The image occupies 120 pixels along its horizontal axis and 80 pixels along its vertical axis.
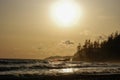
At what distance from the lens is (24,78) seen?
129 ft

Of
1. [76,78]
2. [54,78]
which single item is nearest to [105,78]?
[76,78]

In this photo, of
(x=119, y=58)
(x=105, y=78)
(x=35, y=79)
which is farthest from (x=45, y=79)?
(x=119, y=58)

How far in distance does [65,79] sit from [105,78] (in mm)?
5630

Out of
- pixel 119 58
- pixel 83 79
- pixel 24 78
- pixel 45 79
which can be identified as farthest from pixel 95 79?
pixel 119 58

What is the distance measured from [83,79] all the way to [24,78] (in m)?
8.02

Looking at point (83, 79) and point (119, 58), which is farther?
point (119, 58)

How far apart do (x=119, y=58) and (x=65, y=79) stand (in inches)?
6507

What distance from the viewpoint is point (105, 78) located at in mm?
40156

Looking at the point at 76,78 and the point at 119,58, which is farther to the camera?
the point at 119,58

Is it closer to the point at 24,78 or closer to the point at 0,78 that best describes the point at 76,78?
the point at 24,78

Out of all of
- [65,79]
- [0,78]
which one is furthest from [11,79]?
[65,79]

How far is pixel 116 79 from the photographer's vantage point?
3953cm

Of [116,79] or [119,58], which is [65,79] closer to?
[116,79]

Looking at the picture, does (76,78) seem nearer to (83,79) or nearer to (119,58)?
(83,79)
